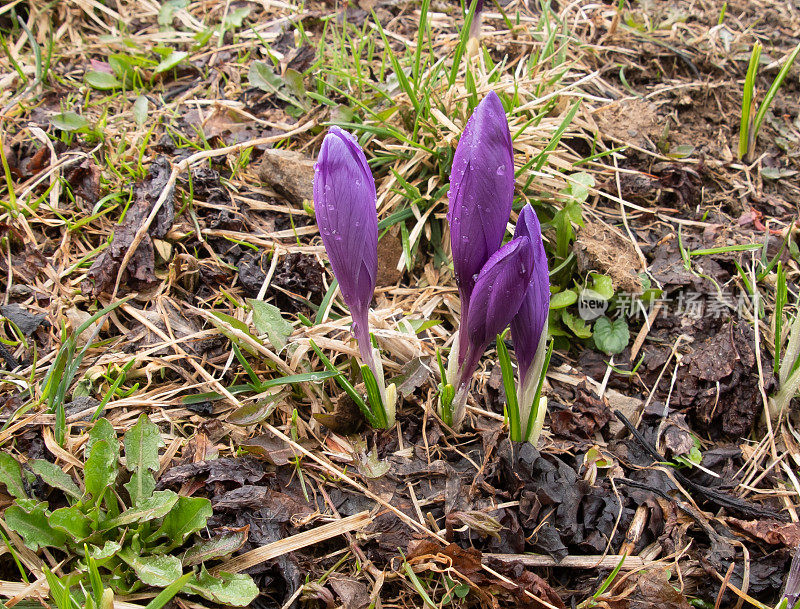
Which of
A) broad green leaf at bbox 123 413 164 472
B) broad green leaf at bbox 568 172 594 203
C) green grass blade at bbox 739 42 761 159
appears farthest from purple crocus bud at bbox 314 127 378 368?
green grass blade at bbox 739 42 761 159

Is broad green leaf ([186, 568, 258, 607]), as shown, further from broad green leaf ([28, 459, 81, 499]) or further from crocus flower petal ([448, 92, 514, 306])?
crocus flower petal ([448, 92, 514, 306])

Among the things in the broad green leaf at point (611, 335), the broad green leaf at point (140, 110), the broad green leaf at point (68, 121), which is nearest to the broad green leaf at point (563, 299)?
the broad green leaf at point (611, 335)

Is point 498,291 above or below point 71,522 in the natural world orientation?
above

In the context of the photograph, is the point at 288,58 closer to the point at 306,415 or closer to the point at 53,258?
the point at 53,258

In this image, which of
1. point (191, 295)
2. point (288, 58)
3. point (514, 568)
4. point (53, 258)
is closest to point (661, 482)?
point (514, 568)

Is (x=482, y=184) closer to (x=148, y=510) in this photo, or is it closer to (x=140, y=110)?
(x=148, y=510)

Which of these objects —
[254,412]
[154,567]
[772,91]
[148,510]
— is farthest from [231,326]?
[772,91]

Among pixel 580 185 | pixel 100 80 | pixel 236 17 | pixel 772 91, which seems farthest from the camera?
pixel 236 17
